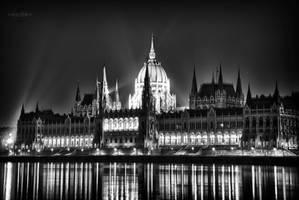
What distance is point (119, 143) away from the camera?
146 metres

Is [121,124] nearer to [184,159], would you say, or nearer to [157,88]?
[157,88]

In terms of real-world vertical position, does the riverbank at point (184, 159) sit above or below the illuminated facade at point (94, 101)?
below

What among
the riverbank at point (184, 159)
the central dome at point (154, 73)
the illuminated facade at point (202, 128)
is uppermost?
the central dome at point (154, 73)

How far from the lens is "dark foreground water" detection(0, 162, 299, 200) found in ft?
185

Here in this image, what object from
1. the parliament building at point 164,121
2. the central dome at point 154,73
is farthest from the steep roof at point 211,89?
the central dome at point 154,73

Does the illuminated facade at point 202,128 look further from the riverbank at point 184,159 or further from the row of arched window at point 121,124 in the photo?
the riverbank at point 184,159

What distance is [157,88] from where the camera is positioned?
172250 millimetres

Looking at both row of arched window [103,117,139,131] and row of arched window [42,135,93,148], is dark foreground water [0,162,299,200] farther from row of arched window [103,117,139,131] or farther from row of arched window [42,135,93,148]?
row of arched window [42,135,93,148]

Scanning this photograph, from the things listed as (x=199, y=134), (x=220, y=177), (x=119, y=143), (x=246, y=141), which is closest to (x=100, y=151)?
(x=119, y=143)

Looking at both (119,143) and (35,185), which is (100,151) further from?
(35,185)

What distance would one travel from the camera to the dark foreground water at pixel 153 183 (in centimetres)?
5638

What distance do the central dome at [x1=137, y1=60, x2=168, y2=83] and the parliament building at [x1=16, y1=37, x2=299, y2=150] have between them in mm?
302

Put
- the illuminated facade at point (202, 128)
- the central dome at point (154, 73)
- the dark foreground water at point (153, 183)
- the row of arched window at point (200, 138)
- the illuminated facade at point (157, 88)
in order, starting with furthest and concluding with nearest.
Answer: the central dome at point (154, 73) < the illuminated facade at point (157, 88) < the illuminated facade at point (202, 128) < the row of arched window at point (200, 138) < the dark foreground water at point (153, 183)

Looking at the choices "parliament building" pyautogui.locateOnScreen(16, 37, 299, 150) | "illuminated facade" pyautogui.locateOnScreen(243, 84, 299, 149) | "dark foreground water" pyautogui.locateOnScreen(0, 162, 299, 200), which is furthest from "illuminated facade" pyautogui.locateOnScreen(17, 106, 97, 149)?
"dark foreground water" pyautogui.locateOnScreen(0, 162, 299, 200)
